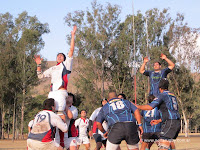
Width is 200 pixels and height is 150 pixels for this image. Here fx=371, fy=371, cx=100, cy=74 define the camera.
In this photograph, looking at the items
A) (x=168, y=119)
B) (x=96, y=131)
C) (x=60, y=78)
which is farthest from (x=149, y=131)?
(x=60, y=78)

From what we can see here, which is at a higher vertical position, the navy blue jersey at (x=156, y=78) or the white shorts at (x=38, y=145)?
the navy blue jersey at (x=156, y=78)

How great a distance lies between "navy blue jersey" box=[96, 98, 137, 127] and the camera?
871 centimetres

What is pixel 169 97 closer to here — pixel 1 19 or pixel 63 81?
pixel 63 81

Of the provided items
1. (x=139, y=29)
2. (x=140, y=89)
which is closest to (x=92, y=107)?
(x=140, y=89)

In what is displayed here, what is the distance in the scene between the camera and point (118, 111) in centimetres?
875

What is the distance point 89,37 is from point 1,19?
15.4 m

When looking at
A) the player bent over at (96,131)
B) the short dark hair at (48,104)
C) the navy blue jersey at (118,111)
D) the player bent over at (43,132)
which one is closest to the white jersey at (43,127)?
the player bent over at (43,132)

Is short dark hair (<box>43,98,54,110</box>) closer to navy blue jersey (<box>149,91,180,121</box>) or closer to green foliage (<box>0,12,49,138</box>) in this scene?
navy blue jersey (<box>149,91,180,121</box>)

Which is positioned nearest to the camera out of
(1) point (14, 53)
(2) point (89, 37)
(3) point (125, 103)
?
(3) point (125, 103)

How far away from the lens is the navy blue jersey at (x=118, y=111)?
8711 millimetres

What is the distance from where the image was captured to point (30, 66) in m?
56.7

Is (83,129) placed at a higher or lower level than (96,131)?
lower

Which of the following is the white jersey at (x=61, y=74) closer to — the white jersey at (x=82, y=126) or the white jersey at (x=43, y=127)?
the white jersey at (x=43, y=127)

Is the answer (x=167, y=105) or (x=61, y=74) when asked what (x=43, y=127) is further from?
(x=167, y=105)
